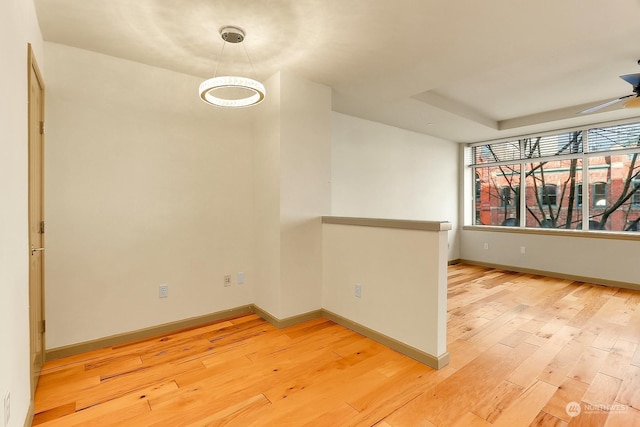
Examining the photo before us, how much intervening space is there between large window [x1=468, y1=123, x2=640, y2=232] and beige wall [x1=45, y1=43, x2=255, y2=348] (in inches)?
207

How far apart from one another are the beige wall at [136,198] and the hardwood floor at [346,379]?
36 centimetres

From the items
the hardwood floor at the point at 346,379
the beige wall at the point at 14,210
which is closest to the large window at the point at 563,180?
the hardwood floor at the point at 346,379

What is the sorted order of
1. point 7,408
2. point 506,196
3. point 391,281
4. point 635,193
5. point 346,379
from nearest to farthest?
1. point 7,408
2. point 346,379
3. point 391,281
4. point 635,193
5. point 506,196

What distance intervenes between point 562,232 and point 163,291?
6.14 metres

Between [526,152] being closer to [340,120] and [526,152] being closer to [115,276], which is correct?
[340,120]

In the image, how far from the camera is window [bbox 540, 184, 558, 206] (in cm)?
552

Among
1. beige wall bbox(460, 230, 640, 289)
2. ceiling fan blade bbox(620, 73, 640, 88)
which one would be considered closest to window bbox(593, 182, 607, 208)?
beige wall bbox(460, 230, 640, 289)

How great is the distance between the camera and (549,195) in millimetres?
5590

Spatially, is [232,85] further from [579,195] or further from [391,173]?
[579,195]

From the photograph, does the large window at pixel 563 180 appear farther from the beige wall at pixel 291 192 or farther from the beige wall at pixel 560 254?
the beige wall at pixel 291 192

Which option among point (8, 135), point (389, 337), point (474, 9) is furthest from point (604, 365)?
point (8, 135)

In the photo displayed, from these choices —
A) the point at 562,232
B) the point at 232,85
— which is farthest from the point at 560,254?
the point at 232,85

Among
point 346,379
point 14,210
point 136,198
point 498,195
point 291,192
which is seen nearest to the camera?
point 14,210

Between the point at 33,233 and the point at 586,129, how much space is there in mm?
7197
